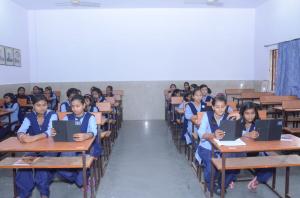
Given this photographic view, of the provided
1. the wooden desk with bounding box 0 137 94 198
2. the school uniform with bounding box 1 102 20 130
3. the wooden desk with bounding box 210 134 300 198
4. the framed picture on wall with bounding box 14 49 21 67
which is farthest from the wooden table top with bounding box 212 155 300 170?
the framed picture on wall with bounding box 14 49 21 67

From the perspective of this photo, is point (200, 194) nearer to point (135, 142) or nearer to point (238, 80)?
point (135, 142)

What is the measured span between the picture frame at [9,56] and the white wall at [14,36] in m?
0.11

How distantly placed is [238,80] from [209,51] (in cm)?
130

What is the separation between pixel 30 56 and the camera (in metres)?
8.34

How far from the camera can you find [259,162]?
2.72m

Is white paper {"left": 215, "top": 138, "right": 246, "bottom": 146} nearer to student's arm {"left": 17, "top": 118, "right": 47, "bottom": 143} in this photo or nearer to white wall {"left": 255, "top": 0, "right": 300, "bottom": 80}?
student's arm {"left": 17, "top": 118, "right": 47, "bottom": 143}

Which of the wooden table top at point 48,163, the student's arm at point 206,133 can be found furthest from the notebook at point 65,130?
the student's arm at point 206,133

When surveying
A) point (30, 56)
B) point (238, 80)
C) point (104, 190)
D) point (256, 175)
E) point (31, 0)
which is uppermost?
point (31, 0)

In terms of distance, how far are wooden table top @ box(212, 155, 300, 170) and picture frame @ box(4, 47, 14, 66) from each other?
19.5 ft

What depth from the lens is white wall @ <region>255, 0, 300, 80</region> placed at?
6068 millimetres

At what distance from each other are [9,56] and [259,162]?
6.45 metres

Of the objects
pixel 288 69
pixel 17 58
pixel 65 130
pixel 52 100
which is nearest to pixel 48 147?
pixel 65 130

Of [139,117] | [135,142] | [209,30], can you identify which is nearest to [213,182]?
[135,142]

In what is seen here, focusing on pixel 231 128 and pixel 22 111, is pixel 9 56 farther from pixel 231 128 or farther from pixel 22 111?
pixel 231 128
